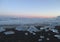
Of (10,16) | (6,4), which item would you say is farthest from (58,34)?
(6,4)

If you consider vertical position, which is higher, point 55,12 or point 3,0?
point 3,0

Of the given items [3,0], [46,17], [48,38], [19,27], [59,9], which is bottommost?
[48,38]

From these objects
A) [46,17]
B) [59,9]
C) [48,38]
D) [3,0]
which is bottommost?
[48,38]

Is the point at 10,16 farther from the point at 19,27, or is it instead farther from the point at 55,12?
the point at 55,12

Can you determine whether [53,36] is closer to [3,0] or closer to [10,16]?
[10,16]

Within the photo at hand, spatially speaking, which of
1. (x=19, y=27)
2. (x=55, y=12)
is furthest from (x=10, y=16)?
(x=55, y=12)

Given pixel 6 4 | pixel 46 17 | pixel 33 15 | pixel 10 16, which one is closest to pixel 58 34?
pixel 46 17

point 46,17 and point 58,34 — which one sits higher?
point 46,17

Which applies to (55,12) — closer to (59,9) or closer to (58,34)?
(59,9)
